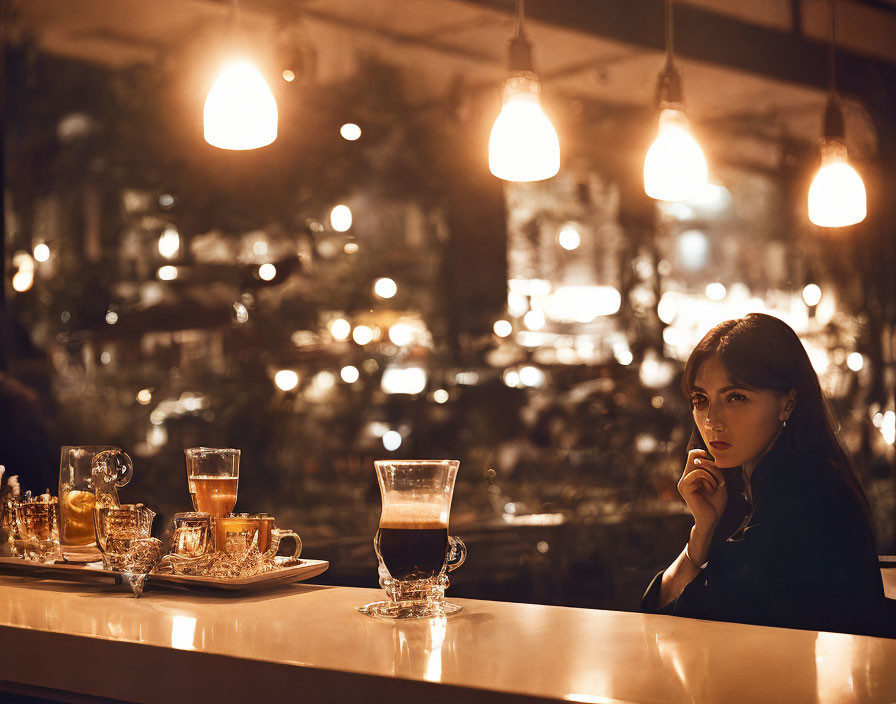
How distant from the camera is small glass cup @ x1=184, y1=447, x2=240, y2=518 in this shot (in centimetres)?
211

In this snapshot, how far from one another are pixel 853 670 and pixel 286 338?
291cm

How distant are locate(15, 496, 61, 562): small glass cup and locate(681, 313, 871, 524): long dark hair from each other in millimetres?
1529

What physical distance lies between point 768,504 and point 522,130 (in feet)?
2.97

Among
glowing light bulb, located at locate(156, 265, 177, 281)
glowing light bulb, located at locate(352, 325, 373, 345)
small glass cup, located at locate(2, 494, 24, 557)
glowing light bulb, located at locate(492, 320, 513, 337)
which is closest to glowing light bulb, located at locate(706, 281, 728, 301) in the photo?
glowing light bulb, located at locate(492, 320, 513, 337)

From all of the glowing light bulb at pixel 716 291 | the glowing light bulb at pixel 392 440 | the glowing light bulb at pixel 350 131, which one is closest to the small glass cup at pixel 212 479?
the glowing light bulb at pixel 392 440

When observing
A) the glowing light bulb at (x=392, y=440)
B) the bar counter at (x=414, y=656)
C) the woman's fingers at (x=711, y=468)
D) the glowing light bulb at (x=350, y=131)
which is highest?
the glowing light bulb at (x=350, y=131)

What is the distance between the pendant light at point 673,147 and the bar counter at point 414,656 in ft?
3.45

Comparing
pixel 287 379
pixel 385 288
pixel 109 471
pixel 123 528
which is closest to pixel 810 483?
pixel 123 528

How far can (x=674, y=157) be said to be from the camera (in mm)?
2244

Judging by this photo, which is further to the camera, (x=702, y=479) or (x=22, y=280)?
(x=22, y=280)

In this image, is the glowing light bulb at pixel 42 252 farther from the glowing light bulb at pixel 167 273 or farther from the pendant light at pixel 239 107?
the pendant light at pixel 239 107

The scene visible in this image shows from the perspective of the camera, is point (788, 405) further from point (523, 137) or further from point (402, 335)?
point (402, 335)

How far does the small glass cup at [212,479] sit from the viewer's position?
211 cm

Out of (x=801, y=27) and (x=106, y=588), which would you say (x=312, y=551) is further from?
(x=801, y=27)
